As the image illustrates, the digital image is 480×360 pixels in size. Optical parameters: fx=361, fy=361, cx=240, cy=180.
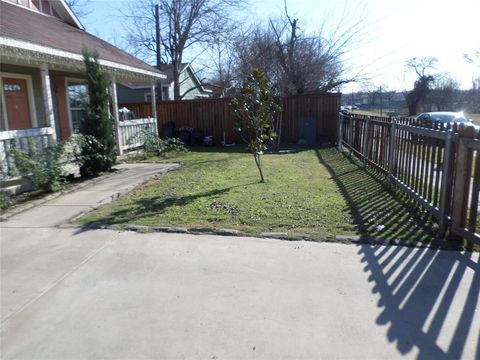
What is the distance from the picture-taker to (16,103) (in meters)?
9.71

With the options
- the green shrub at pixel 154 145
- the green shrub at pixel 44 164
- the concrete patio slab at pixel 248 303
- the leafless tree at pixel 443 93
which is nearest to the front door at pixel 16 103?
the green shrub at pixel 44 164

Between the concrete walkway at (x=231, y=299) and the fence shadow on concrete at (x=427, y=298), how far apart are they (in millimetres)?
10

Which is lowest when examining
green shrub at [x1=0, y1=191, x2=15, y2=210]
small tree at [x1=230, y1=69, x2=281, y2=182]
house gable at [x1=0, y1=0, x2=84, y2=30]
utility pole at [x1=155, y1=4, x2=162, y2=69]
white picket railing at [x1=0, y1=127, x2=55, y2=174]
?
green shrub at [x1=0, y1=191, x2=15, y2=210]

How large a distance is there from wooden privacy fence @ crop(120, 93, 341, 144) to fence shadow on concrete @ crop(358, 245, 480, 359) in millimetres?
11759

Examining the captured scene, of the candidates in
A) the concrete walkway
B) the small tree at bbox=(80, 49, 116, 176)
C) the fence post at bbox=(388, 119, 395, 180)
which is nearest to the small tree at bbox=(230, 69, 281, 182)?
the fence post at bbox=(388, 119, 395, 180)

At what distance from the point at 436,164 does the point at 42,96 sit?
33.5ft

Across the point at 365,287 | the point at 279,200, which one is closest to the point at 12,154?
the point at 279,200

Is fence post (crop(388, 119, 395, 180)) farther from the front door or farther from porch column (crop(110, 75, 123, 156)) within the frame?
the front door

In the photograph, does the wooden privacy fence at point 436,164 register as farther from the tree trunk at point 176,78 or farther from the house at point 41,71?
the tree trunk at point 176,78

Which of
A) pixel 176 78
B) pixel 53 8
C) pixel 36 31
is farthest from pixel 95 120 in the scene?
pixel 176 78

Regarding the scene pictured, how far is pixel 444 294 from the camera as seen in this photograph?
310 centimetres

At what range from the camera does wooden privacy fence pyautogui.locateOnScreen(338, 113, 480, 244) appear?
407 centimetres

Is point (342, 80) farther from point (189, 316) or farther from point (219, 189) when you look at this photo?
point (189, 316)

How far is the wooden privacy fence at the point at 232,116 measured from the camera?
15.6 meters
